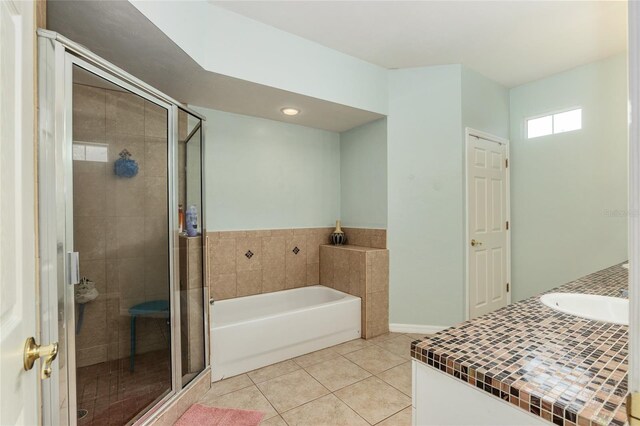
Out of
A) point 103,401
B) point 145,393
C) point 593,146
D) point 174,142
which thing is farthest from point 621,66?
point 103,401

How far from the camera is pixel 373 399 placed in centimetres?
203

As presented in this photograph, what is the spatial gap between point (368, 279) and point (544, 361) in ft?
7.31

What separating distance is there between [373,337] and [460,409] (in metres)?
2.34

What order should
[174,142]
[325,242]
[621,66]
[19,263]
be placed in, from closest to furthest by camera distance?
1. [19,263]
2. [174,142]
3. [621,66]
4. [325,242]

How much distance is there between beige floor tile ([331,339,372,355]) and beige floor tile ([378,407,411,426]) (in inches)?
35.7

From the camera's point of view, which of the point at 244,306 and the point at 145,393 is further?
the point at 244,306

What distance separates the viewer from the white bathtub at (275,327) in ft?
7.68

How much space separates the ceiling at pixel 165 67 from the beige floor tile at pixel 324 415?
7.24 feet

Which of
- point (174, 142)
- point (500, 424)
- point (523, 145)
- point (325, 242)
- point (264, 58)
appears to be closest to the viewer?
point (500, 424)

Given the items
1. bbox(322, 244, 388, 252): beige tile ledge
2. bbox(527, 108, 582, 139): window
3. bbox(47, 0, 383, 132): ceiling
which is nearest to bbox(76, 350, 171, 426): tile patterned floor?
bbox(47, 0, 383, 132): ceiling

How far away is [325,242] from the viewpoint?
149 inches

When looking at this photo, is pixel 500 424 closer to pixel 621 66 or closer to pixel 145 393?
pixel 145 393

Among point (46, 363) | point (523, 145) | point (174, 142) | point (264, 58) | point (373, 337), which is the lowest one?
point (373, 337)

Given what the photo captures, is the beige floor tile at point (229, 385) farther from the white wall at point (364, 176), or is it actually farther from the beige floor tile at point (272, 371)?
the white wall at point (364, 176)
